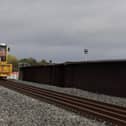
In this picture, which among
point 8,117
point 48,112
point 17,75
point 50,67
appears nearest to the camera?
point 8,117

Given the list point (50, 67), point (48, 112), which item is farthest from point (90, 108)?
point (50, 67)

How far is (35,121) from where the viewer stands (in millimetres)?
12820

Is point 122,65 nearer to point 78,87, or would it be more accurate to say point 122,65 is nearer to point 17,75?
point 78,87

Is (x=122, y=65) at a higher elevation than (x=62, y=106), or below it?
higher

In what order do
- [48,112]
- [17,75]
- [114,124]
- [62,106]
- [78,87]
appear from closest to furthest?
[114,124]
[48,112]
[62,106]
[78,87]
[17,75]

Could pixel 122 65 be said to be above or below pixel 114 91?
above

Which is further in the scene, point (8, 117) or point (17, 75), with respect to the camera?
point (17, 75)

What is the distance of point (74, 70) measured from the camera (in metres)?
33.8

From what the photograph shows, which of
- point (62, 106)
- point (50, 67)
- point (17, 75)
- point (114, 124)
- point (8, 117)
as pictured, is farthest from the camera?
point (17, 75)

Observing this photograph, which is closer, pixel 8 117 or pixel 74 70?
pixel 8 117

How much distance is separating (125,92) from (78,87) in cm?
915

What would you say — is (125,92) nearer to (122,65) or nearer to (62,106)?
(122,65)

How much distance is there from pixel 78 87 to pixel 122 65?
8588 millimetres

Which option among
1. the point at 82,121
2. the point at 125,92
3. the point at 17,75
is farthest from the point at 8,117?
the point at 17,75
